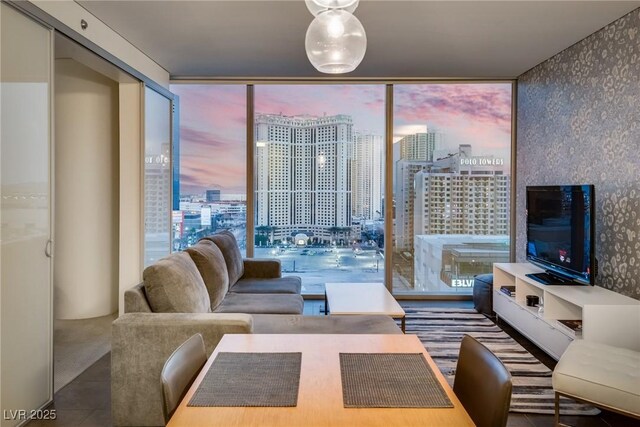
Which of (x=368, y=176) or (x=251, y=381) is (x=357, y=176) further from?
(x=251, y=381)

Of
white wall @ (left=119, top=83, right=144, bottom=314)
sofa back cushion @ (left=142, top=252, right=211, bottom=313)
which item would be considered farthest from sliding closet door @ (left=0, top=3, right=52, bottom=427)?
white wall @ (left=119, top=83, right=144, bottom=314)

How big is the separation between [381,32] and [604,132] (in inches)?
78.1

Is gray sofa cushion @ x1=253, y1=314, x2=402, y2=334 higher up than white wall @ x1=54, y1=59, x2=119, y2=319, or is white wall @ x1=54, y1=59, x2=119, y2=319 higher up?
white wall @ x1=54, y1=59, x2=119, y2=319

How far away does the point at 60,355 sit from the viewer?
3.30 metres

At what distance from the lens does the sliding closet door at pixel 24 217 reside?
85.1 inches

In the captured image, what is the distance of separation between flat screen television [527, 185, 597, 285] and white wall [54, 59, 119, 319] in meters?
4.20

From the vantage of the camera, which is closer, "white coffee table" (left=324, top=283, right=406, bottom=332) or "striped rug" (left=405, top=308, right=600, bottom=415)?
"striped rug" (left=405, top=308, right=600, bottom=415)

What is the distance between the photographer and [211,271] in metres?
3.18

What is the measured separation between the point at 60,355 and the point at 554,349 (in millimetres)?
3838

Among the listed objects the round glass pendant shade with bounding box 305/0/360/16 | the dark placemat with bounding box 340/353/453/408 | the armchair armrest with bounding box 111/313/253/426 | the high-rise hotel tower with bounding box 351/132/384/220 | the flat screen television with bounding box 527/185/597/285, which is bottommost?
the armchair armrest with bounding box 111/313/253/426

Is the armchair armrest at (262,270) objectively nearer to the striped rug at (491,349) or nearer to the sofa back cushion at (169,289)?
the striped rug at (491,349)

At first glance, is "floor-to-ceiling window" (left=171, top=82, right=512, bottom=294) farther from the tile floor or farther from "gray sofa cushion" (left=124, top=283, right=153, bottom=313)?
"gray sofa cushion" (left=124, top=283, right=153, bottom=313)

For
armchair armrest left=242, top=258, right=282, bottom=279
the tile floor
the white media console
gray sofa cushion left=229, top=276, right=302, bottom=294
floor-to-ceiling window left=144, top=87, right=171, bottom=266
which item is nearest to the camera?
the tile floor

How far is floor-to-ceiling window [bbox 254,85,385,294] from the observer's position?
509 cm
